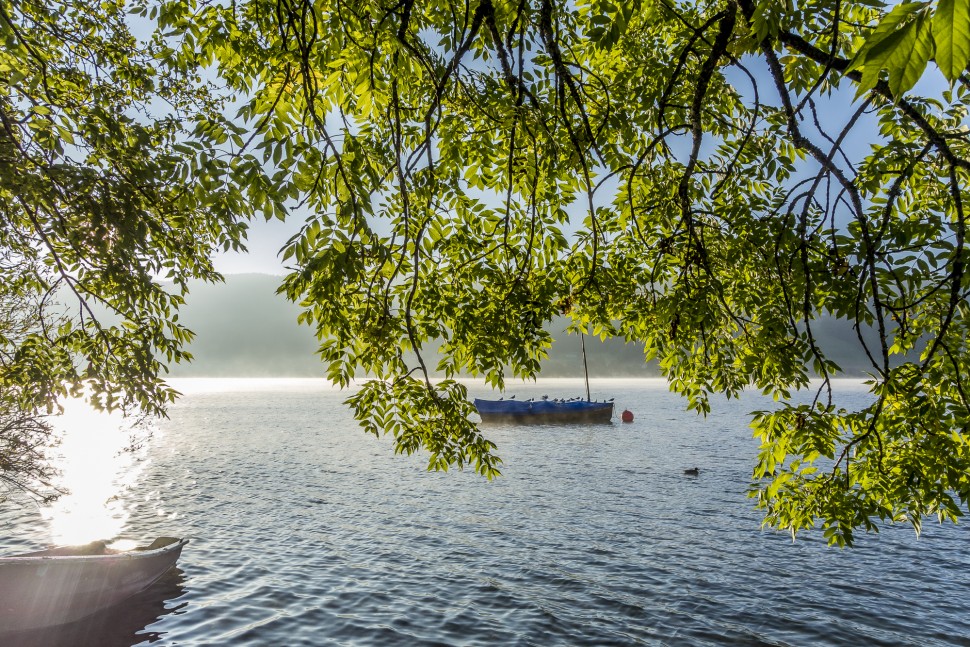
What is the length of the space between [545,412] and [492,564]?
65793 mm

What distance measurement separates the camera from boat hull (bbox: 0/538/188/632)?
15.9 m

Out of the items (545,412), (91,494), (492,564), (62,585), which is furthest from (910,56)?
(545,412)

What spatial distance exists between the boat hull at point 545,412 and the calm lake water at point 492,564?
41.7 metres

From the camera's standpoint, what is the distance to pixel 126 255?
6875 millimetres

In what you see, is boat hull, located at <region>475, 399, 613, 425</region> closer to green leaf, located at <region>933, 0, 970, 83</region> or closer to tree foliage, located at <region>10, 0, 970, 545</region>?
tree foliage, located at <region>10, 0, 970, 545</region>

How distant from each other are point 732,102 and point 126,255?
7.90m

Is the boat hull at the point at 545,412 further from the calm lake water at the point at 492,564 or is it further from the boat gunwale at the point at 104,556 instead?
the boat gunwale at the point at 104,556

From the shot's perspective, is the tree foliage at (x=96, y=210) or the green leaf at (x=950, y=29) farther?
the tree foliage at (x=96, y=210)

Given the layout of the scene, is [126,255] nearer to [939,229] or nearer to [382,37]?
[382,37]

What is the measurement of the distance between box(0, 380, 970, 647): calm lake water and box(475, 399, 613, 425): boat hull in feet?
137

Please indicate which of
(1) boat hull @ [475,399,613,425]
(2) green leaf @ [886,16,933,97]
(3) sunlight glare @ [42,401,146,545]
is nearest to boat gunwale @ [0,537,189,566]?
(3) sunlight glare @ [42,401,146,545]

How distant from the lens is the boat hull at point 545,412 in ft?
286

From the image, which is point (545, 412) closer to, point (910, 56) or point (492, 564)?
point (492, 564)

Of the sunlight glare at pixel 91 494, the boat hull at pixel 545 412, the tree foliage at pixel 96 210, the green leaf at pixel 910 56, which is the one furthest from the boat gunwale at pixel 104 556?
the boat hull at pixel 545 412
